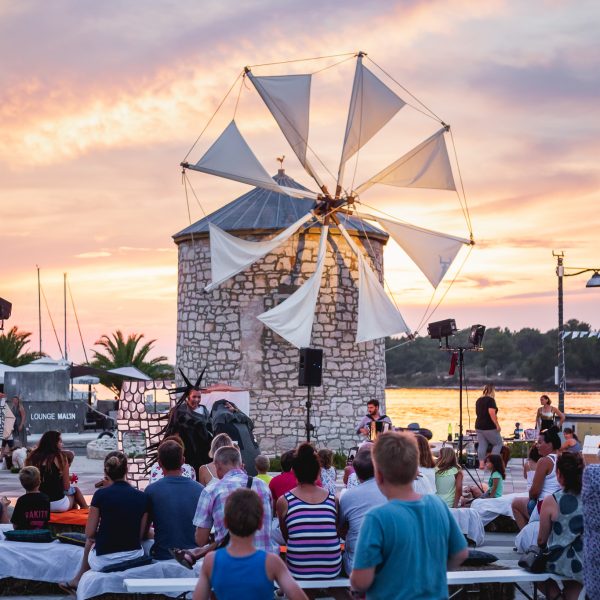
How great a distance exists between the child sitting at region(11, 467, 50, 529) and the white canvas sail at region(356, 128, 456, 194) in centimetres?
1591

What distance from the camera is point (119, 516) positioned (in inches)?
273

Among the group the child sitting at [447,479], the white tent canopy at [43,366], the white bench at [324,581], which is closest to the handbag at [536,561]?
the white bench at [324,581]

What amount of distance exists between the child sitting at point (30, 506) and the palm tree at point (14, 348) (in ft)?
148

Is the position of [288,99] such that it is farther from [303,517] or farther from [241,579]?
[241,579]

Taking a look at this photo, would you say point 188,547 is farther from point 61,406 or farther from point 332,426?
point 61,406

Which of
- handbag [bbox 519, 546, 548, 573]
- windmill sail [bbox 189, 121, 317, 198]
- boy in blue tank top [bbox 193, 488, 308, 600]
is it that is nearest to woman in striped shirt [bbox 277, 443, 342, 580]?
handbag [bbox 519, 546, 548, 573]

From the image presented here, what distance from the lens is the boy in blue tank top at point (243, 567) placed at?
4488mm

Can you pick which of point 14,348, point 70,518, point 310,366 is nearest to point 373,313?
point 310,366

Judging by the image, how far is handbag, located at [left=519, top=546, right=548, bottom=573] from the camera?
6.76 metres

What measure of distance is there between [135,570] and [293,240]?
657 inches

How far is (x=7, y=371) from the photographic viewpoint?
32656mm

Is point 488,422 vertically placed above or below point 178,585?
above

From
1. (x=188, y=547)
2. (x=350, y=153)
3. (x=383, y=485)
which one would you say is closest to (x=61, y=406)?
(x=350, y=153)

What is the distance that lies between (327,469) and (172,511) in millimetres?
2730
